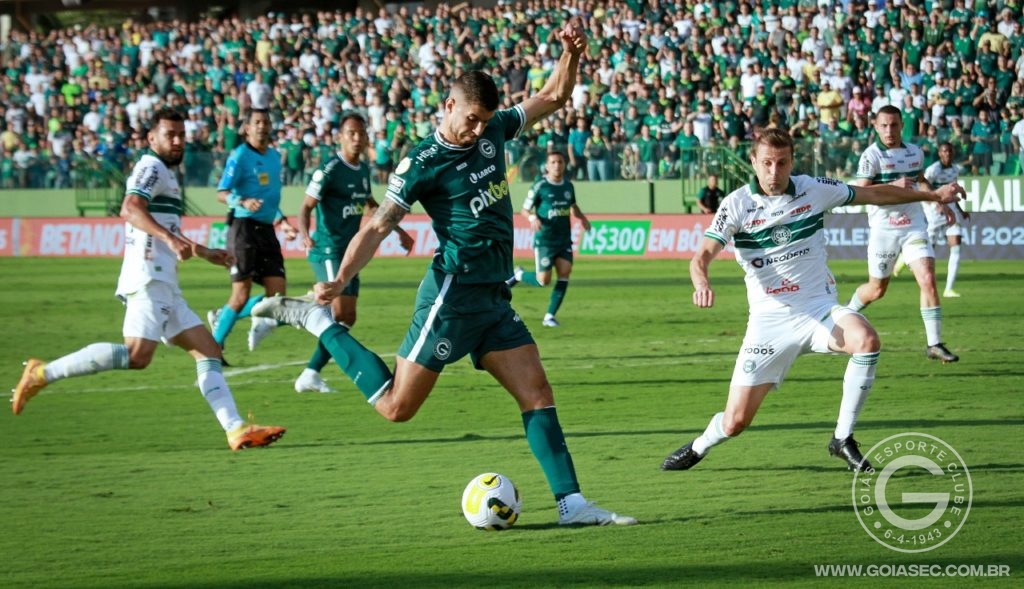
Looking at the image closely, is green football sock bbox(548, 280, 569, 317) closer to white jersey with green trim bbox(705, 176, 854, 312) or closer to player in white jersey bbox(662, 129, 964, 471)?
player in white jersey bbox(662, 129, 964, 471)

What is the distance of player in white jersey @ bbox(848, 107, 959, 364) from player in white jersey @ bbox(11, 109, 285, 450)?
6.87 meters

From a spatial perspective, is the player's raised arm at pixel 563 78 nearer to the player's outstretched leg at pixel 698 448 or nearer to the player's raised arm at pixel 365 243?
the player's raised arm at pixel 365 243

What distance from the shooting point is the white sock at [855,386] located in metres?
8.38

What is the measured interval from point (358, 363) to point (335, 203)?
6101 millimetres

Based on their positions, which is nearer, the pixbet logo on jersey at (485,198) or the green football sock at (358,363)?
the pixbet logo on jersey at (485,198)

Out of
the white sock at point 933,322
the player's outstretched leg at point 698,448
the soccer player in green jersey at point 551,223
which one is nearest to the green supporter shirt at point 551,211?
the soccer player in green jersey at point 551,223

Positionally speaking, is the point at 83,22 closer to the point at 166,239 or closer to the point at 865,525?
the point at 166,239

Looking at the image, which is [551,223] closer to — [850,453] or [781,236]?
[781,236]

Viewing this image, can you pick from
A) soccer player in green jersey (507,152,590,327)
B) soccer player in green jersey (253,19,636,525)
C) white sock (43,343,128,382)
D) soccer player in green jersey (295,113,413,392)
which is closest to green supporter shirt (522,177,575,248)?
soccer player in green jersey (507,152,590,327)

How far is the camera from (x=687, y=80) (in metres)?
34.9

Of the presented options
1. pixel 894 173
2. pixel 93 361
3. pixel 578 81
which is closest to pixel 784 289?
pixel 93 361

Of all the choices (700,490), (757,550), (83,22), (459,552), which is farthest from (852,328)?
(83,22)

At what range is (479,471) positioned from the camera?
9.02 meters

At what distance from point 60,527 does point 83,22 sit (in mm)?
53265
